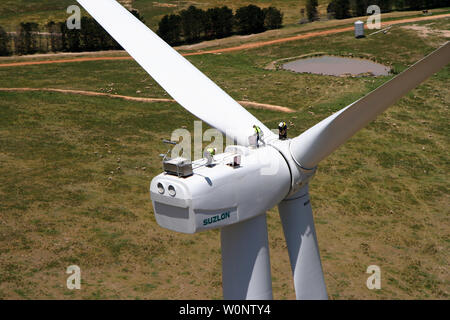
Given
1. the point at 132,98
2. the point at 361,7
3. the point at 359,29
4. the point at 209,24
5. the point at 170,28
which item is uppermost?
the point at 361,7

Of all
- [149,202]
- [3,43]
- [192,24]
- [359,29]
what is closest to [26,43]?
[3,43]

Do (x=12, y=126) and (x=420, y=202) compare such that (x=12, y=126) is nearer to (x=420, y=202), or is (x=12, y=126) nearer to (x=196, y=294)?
(x=196, y=294)

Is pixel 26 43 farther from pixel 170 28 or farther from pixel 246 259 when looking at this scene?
pixel 246 259

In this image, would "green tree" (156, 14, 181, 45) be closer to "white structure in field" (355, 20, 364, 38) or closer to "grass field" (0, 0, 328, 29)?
"grass field" (0, 0, 328, 29)

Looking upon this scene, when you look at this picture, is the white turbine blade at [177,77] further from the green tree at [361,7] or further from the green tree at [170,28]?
the green tree at [361,7]

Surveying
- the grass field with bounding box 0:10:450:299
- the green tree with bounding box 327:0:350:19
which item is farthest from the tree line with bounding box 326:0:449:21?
the grass field with bounding box 0:10:450:299

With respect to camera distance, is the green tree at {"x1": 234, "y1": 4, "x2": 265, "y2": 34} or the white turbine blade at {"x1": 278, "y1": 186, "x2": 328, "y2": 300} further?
the green tree at {"x1": 234, "y1": 4, "x2": 265, "y2": 34}

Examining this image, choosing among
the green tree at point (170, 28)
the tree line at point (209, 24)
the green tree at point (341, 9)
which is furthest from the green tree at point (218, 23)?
the green tree at point (341, 9)
